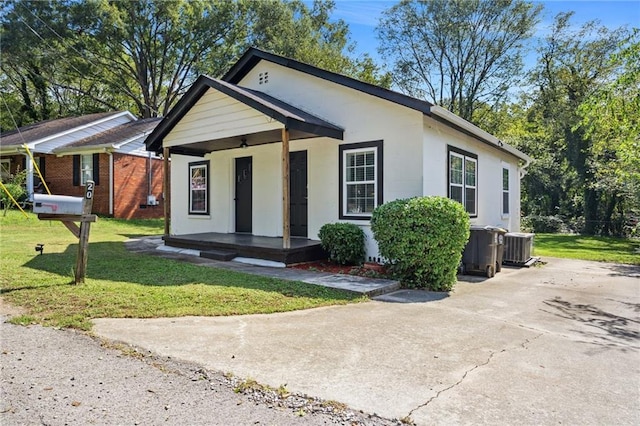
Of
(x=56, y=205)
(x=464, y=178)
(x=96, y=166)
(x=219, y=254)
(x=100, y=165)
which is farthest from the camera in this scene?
(x=96, y=166)

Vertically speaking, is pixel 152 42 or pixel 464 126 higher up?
pixel 152 42

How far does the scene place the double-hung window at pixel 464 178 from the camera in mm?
10281

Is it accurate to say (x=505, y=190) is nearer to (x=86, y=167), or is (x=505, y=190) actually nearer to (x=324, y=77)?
(x=324, y=77)

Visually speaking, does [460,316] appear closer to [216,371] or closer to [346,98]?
[216,371]

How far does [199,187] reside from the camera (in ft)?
43.4

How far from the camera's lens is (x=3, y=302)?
5.47 m

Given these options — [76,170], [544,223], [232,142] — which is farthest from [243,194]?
[544,223]

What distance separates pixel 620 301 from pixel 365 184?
5.18 m

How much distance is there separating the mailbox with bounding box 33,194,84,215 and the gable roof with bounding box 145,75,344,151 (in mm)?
3890

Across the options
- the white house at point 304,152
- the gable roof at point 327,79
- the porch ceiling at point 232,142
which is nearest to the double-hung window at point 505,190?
the white house at point 304,152

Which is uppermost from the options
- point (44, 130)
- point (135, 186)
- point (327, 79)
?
point (44, 130)

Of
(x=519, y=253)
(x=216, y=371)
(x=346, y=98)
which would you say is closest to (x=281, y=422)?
(x=216, y=371)

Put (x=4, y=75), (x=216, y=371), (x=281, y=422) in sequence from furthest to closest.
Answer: (x=4, y=75) < (x=216, y=371) < (x=281, y=422)

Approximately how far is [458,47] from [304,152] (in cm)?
2099
